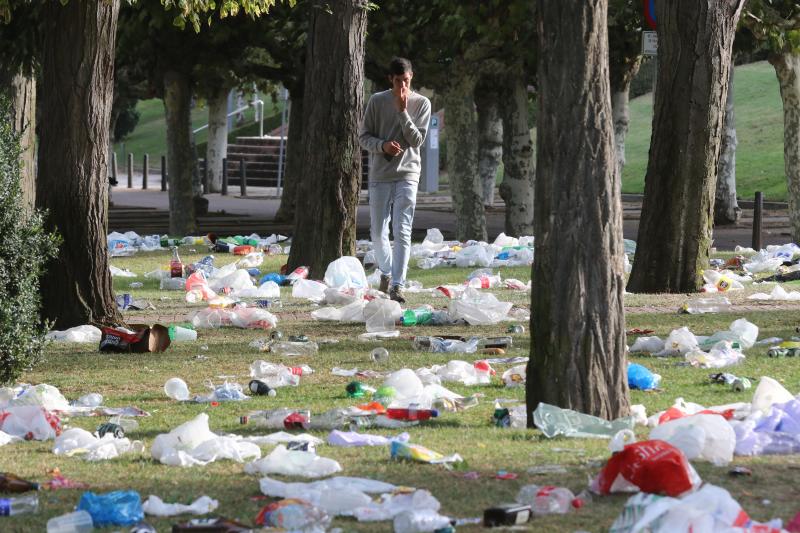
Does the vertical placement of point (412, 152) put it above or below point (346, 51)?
below

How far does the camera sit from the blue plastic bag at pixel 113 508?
201 inches

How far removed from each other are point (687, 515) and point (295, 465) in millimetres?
1862

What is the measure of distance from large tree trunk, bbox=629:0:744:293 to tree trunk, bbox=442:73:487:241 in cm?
697

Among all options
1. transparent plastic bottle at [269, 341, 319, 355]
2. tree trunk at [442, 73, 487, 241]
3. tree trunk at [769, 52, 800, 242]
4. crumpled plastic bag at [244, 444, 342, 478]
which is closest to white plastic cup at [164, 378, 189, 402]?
Answer: transparent plastic bottle at [269, 341, 319, 355]

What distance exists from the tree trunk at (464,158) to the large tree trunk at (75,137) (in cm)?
1047

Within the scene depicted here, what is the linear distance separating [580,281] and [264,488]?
195 centimetres

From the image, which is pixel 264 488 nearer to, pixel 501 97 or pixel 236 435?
pixel 236 435

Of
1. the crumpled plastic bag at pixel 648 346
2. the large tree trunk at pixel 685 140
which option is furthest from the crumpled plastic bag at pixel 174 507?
the large tree trunk at pixel 685 140

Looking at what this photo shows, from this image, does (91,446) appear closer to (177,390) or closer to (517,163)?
(177,390)

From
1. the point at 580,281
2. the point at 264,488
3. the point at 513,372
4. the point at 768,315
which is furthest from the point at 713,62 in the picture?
the point at 264,488

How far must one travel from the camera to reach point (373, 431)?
6.93 m

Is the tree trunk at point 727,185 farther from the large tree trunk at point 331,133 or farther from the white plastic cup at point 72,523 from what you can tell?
the white plastic cup at point 72,523

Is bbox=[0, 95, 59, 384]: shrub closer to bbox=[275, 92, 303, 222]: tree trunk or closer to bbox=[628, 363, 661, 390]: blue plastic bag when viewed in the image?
bbox=[628, 363, 661, 390]: blue plastic bag

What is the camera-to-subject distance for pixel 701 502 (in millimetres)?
4758
